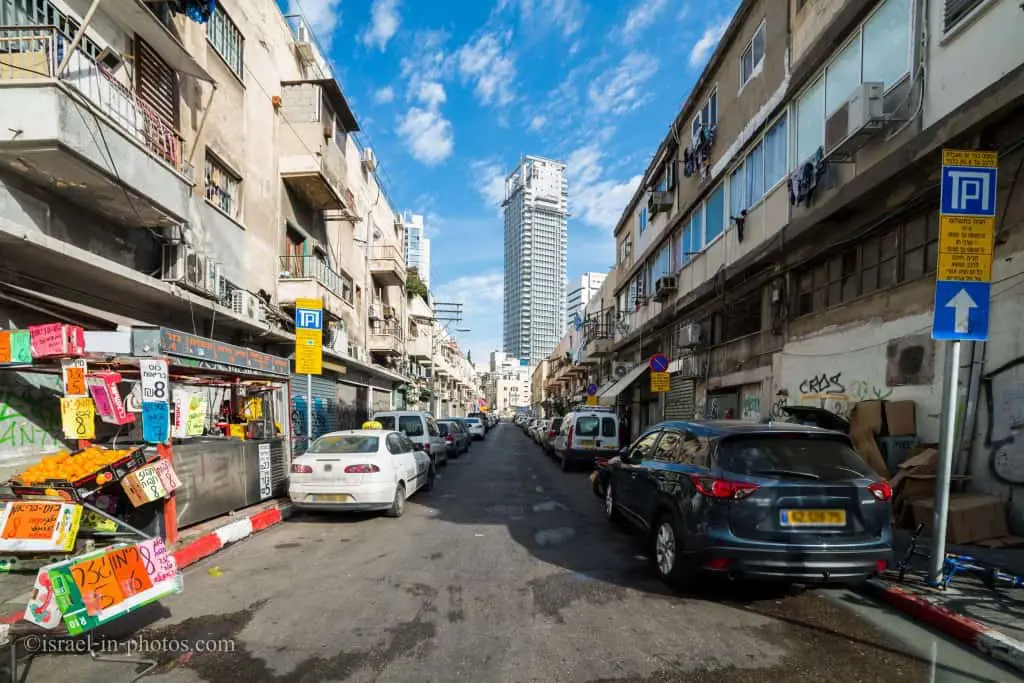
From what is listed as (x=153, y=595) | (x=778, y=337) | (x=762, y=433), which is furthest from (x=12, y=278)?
(x=778, y=337)

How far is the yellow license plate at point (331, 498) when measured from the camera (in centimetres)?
803

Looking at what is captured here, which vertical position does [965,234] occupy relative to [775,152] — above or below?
below

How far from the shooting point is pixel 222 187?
1307cm

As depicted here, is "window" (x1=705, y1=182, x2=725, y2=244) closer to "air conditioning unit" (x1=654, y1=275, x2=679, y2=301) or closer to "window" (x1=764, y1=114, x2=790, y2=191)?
"window" (x1=764, y1=114, x2=790, y2=191)

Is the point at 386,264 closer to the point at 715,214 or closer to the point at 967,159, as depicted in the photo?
the point at 715,214

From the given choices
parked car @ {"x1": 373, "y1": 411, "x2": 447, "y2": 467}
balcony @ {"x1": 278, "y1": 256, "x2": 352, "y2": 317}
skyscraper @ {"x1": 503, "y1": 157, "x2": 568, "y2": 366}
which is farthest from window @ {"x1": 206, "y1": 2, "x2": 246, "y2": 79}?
skyscraper @ {"x1": 503, "y1": 157, "x2": 568, "y2": 366}

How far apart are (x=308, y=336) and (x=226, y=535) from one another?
14.5 feet

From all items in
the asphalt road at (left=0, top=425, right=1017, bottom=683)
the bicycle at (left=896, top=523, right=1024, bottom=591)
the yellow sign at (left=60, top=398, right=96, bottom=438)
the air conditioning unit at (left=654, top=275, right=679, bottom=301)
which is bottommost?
the asphalt road at (left=0, top=425, right=1017, bottom=683)

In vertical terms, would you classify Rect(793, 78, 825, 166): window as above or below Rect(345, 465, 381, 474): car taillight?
above

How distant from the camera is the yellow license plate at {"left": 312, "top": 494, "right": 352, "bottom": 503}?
803cm

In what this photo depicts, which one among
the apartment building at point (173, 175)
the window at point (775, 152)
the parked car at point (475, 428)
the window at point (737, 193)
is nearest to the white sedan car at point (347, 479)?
the apartment building at point (173, 175)

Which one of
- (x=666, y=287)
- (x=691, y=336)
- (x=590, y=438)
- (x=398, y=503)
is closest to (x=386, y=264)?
(x=666, y=287)

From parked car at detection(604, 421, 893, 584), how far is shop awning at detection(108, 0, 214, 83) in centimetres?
1138

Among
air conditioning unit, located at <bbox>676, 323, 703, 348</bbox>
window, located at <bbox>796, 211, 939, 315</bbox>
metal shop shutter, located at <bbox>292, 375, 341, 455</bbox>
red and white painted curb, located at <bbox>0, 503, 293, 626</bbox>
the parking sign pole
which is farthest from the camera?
air conditioning unit, located at <bbox>676, 323, 703, 348</bbox>
